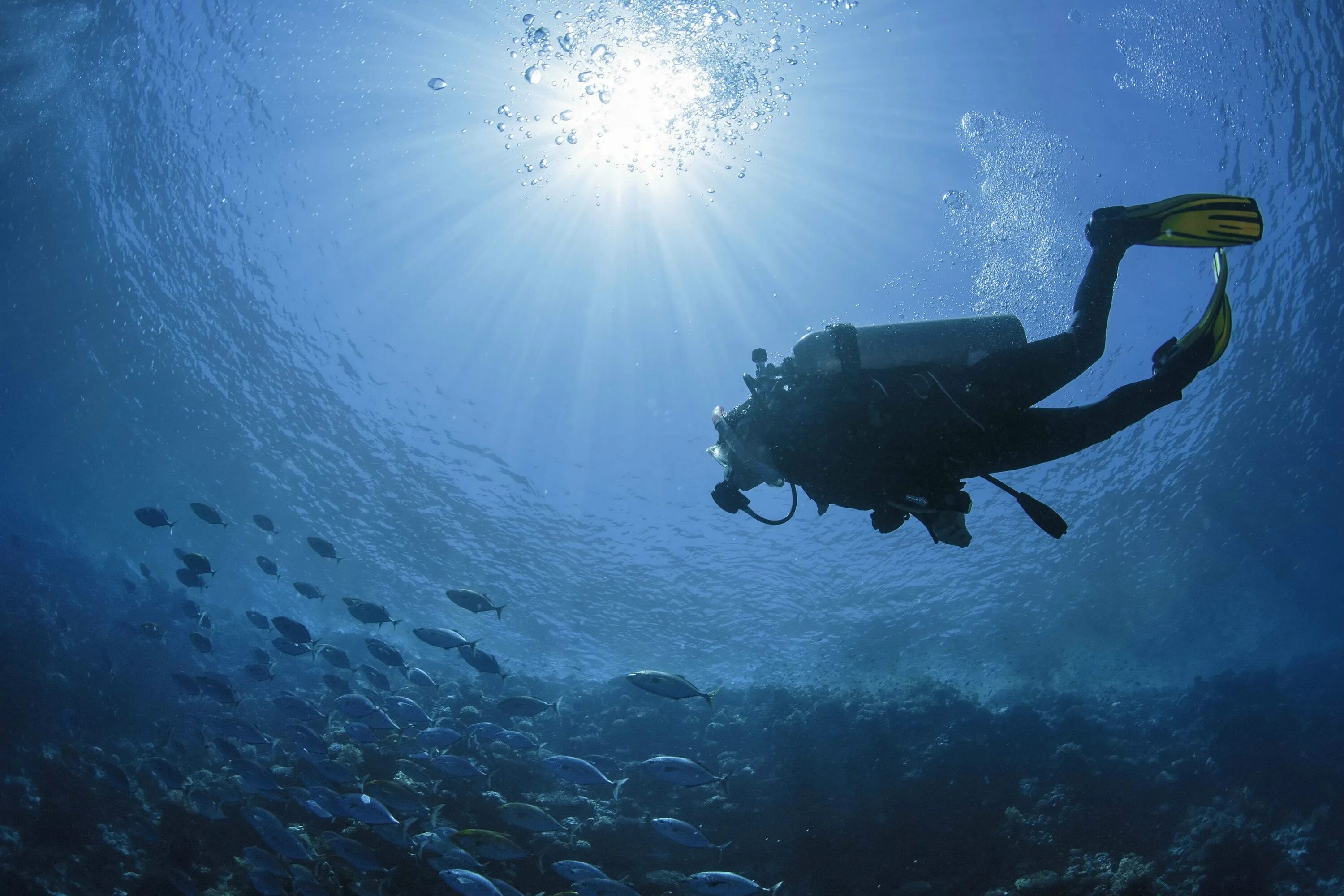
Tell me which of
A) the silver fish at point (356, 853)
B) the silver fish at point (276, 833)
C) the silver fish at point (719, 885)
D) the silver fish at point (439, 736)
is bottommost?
the silver fish at point (719, 885)

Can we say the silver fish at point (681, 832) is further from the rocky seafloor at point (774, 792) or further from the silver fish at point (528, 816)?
the rocky seafloor at point (774, 792)

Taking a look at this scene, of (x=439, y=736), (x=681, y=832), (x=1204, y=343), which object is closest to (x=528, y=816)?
(x=681, y=832)

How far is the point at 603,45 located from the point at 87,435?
3552 cm

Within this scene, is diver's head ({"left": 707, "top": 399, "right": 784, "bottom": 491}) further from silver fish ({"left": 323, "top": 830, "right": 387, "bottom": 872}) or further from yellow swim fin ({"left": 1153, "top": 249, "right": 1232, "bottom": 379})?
silver fish ({"left": 323, "top": 830, "right": 387, "bottom": 872})

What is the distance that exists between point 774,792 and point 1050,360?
10987 mm

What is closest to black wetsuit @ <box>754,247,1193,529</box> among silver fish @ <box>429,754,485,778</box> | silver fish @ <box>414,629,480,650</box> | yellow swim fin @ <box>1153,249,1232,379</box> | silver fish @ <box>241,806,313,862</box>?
yellow swim fin @ <box>1153,249,1232,379</box>

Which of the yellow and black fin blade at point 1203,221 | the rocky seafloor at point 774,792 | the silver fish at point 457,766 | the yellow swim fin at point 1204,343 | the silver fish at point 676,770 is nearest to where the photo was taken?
the yellow swim fin at point 1204,343

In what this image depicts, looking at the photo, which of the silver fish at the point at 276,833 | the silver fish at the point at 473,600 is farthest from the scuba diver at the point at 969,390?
the silver fish at the point at 276,833

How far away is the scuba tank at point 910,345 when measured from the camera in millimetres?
4160

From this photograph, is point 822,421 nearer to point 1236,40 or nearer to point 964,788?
point 964,788

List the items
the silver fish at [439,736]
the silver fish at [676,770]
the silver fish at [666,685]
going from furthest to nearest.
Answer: the silver fish at [439,736] < the silver fish at [676,770] < the silver fish at [666,685]

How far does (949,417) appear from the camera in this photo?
410 cm

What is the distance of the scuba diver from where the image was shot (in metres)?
4.05

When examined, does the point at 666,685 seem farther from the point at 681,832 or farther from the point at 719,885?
the point at 719,885
